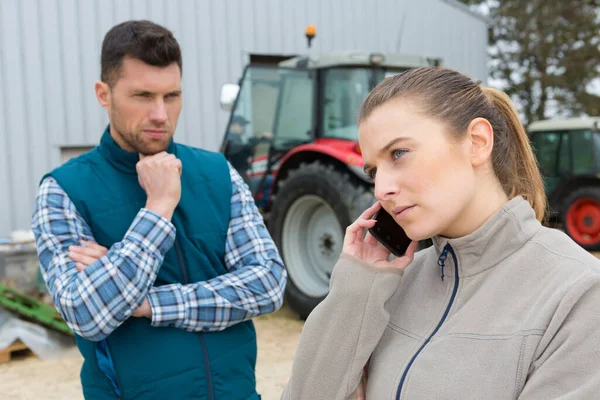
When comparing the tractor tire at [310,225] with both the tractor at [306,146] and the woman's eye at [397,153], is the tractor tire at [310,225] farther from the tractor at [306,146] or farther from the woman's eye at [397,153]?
the woman's eye at [397,153]

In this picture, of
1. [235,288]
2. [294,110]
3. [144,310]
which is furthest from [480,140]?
[294,110]

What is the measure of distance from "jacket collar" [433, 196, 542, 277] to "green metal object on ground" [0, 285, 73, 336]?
174 inches

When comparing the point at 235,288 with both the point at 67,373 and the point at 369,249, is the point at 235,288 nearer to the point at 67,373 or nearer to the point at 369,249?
the point at 369,249

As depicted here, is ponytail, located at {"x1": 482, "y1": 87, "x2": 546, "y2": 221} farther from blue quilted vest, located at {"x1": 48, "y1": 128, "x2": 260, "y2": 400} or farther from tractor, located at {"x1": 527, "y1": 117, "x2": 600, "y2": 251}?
tractor, located at {"x1": 527, "y1": 117, "x2": 600, "y2": 251}

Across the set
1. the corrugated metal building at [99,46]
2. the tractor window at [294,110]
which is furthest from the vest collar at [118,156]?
the corrugated metal building at [99,46]

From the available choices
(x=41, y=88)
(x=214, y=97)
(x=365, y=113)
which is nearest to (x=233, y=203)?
(x=365, y=113)

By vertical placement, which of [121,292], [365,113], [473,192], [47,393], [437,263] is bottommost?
[47,393]

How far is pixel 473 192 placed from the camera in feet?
4.51

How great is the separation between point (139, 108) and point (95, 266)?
1.75 feet

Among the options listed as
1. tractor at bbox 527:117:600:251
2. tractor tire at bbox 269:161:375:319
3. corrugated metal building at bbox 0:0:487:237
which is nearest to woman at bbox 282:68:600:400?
tractor tire at bbox 269:161:375:319

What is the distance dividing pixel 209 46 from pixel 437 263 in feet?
24.5

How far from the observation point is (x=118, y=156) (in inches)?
79.0

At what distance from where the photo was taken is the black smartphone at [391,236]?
1561 millimetres

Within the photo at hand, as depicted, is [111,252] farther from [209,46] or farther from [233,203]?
[209,46]
